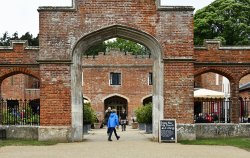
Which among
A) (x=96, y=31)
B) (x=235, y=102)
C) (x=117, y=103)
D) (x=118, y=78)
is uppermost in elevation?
(x=96, y=31)

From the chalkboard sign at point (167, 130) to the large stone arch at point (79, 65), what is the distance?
2.13 feet

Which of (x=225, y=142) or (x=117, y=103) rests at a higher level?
(x=117, y=103)

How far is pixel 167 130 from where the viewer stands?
778 inches

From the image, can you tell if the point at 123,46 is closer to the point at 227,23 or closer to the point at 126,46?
the point at 126,46

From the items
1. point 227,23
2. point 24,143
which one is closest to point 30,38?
point 227,23

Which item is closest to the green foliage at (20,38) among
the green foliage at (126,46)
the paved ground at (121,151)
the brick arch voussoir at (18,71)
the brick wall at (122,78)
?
the brick wall at (122,78)

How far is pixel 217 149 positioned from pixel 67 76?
6959 millimetres

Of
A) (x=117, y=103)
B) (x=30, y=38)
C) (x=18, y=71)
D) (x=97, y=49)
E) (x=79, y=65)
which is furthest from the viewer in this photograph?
(x=97, y=49)

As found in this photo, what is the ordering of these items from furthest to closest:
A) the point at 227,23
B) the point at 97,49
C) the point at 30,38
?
the point at 97,49
the point at 30,38
the point at 227,23

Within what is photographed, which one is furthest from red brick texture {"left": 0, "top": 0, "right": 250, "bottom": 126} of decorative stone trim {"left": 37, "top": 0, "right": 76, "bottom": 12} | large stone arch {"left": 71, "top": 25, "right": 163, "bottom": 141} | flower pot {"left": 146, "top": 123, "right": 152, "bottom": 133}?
flower pot {"left": 146, "top": 123, "right": 152, "bottom": 133}

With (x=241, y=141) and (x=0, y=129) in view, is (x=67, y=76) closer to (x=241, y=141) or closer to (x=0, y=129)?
(x=0, y=129)

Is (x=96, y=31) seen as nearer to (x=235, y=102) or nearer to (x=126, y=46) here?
(x=235, y=102)

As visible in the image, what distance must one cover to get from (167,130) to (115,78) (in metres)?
26.4

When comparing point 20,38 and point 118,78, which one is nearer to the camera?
point 118,78
